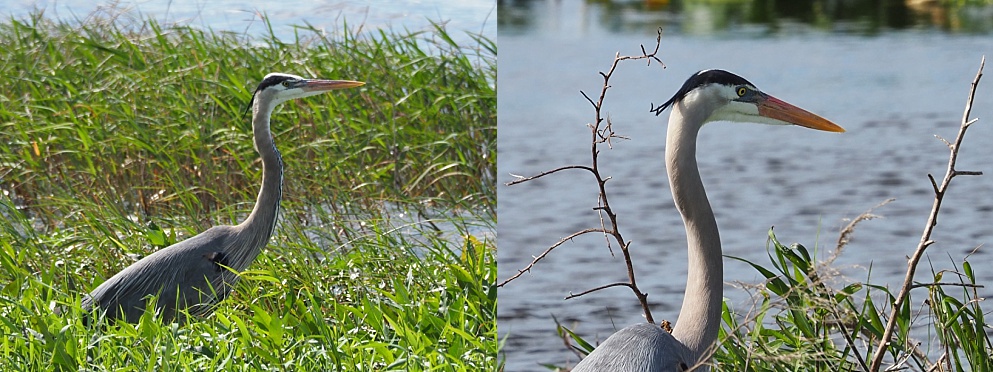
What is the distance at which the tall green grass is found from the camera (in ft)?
11.0

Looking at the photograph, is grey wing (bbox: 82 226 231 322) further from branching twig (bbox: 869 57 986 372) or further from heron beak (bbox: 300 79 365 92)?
branching twig (bbox: 869 57 986 372)

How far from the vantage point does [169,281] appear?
9.96 feet

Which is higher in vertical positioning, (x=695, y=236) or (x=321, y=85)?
(x=321, y=85)

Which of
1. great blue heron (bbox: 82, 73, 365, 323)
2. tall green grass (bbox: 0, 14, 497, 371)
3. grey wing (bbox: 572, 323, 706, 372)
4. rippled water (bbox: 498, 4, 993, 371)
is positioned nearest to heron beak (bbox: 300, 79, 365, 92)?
great blue heron (bbox: 82, 73, 365, 323)

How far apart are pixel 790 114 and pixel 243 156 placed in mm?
2242

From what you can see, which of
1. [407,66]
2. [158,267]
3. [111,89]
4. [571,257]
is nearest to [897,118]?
[571,257]

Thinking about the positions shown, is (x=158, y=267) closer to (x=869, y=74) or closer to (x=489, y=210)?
(x=489, y=210)

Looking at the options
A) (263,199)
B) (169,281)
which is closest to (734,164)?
(263,199)

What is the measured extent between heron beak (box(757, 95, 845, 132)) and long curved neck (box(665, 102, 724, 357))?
13 cm

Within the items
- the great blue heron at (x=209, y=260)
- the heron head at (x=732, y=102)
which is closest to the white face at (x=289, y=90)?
the great blue heron at (x=209, y=260)

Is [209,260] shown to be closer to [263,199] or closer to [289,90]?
[263,199]

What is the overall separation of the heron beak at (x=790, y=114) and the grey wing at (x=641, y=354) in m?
0.42

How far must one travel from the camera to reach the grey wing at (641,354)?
78.3 inches

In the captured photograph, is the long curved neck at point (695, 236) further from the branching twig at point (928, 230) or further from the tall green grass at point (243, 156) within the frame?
the tall green grass at point (243, 156)
